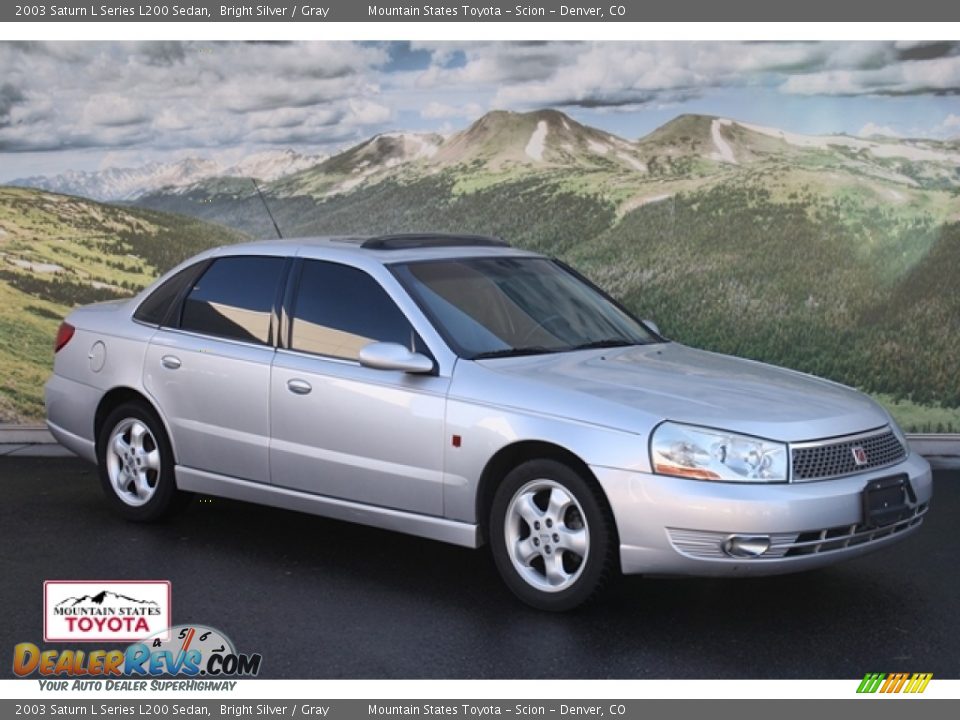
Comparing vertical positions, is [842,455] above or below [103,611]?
above

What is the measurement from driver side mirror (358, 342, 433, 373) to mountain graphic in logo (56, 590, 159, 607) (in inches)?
55.0

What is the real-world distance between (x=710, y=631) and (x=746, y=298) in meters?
5.36

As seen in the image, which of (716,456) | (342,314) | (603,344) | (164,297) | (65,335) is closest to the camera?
(716,456)

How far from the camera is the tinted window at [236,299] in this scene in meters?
7.76

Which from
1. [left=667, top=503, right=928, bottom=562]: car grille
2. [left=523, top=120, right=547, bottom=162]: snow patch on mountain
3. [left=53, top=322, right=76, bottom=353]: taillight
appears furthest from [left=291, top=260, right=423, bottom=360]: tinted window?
[left=523, top=120, right=547, bottom=162]: snow patch on mountain

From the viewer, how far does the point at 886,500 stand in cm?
643

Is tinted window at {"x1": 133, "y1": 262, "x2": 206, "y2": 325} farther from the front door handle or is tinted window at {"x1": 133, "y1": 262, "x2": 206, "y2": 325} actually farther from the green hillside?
the green hillside

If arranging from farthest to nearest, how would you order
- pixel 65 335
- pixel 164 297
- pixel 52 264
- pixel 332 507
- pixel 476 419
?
pixel 52 264 < pixel 65 335 < pixel 164 297 < pixel 332 507 < pixel 476 419

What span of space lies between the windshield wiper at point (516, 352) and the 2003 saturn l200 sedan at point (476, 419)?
0.02 metres

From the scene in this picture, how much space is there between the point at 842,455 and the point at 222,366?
3.09 meters

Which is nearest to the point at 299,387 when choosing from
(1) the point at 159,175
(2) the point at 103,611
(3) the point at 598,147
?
(2) the point at 103,611

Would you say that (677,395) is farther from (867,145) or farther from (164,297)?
(867,145)

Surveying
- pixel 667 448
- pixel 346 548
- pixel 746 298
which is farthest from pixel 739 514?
pixel 746 298

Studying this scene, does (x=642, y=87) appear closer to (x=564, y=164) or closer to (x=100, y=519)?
(x=564, y=164)
